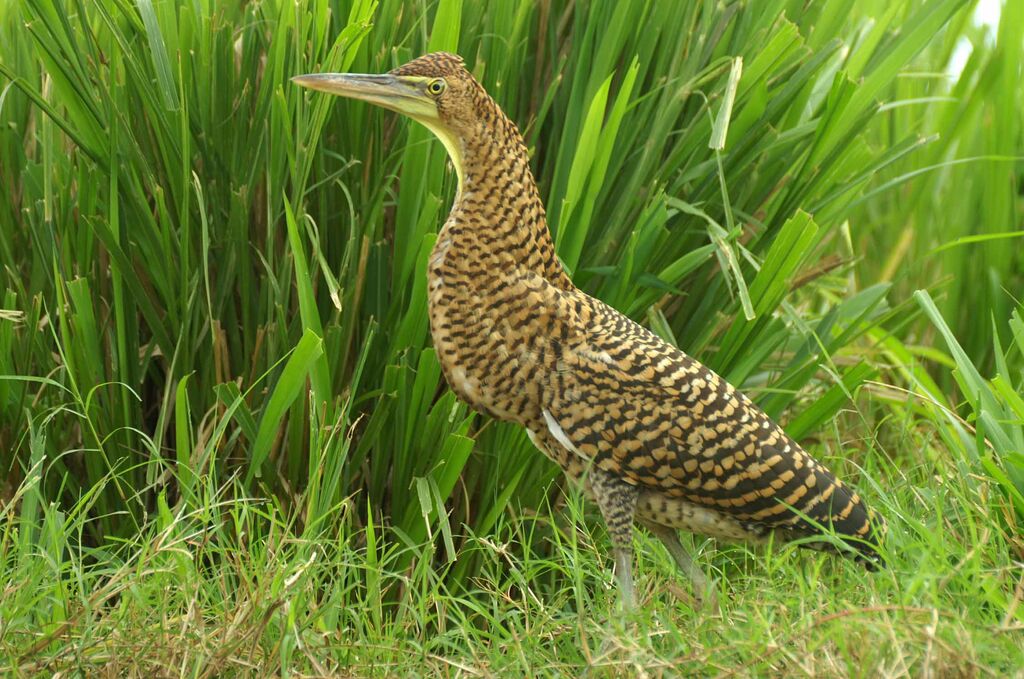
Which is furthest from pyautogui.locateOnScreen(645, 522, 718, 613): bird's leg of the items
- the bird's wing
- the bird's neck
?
the bird's neck

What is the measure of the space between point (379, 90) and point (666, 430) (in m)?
0.86

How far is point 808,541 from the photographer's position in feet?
8.22

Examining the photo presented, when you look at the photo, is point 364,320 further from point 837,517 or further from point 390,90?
point 837,517

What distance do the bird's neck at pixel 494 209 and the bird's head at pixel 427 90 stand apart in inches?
1.8

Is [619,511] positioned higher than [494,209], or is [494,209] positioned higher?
[494,209]

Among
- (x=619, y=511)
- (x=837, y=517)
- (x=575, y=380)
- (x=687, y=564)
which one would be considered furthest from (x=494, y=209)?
(x=837, y=517)

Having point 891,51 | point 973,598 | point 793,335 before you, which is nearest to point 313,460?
point 973,598

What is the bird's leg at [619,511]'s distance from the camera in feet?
8.48

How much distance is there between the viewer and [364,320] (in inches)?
119

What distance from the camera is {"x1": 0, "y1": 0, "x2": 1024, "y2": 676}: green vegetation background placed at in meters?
2.47

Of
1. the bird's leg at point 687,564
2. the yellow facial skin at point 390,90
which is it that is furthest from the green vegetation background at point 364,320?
the yellow facial skin at point 390,90

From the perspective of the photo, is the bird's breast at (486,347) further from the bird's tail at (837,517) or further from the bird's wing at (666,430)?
the bird's tail at (837,517)

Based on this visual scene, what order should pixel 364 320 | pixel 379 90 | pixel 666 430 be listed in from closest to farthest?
pixel 379 90, pixel 666 430, pixel 364 320

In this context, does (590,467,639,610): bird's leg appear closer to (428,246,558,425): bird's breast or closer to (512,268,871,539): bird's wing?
(512,268,871,539): bird's wing
